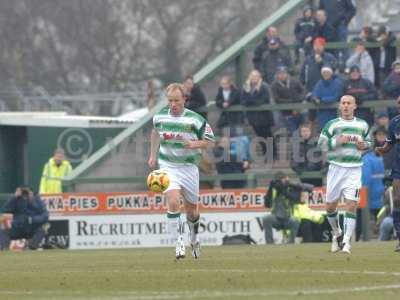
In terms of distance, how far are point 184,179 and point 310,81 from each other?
40.6 feet

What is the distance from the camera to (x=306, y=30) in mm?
31891

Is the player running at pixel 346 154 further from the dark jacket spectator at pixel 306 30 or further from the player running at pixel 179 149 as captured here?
the dark jacket spectator at pixel 306 30

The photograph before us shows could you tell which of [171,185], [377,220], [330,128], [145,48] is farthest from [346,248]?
[145,48]

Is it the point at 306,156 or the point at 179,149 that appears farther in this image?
the point at 306,156

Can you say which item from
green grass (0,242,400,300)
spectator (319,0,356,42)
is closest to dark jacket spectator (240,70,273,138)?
spectator (319,0,356,42)

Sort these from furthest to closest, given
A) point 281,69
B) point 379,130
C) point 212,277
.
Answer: point 281,69, point 379,130, point 212,277

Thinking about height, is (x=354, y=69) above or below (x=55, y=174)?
above

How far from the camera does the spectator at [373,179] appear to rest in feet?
94.5

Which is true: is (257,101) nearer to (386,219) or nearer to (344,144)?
(386,219)

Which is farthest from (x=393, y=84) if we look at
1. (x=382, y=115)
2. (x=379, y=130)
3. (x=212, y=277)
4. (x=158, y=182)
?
(x=212, y=277)

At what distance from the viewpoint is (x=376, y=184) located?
28.8m

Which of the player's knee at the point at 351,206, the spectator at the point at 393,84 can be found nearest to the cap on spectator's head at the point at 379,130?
the spectator at the point at 393,84

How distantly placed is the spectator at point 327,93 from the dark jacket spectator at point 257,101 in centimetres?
108

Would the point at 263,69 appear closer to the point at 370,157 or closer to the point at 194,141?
the point at 370,157
